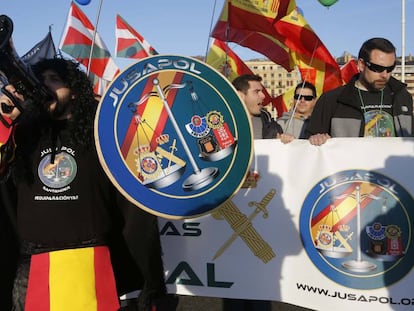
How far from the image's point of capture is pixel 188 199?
235 centimetres

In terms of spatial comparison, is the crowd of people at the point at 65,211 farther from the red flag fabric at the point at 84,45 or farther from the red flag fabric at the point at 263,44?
the red flag fabric at the point at 84,45

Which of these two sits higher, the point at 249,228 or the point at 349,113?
the point at 349,113

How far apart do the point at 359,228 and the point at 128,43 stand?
8136 mm

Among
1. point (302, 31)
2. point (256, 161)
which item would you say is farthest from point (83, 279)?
point (302, 31)

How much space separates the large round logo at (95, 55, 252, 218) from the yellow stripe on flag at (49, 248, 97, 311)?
1.22 ft

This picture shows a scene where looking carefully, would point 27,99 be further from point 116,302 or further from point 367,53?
point 367,53

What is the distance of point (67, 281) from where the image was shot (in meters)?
2.29

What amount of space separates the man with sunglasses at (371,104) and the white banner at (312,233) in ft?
1.44

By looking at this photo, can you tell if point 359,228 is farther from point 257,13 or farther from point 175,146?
point 257,13

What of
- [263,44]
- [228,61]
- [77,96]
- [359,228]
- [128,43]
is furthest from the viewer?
[128,43]

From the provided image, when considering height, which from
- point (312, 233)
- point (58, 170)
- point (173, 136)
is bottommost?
point (312, 233)

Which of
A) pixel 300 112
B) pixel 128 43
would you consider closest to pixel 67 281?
pixel 300 112

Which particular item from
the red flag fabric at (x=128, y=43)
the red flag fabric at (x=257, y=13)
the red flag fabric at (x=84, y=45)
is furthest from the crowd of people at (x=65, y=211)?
the red flag fabric at (x=128, y=43)

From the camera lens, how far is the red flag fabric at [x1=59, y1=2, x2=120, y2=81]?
9281 millimetres
